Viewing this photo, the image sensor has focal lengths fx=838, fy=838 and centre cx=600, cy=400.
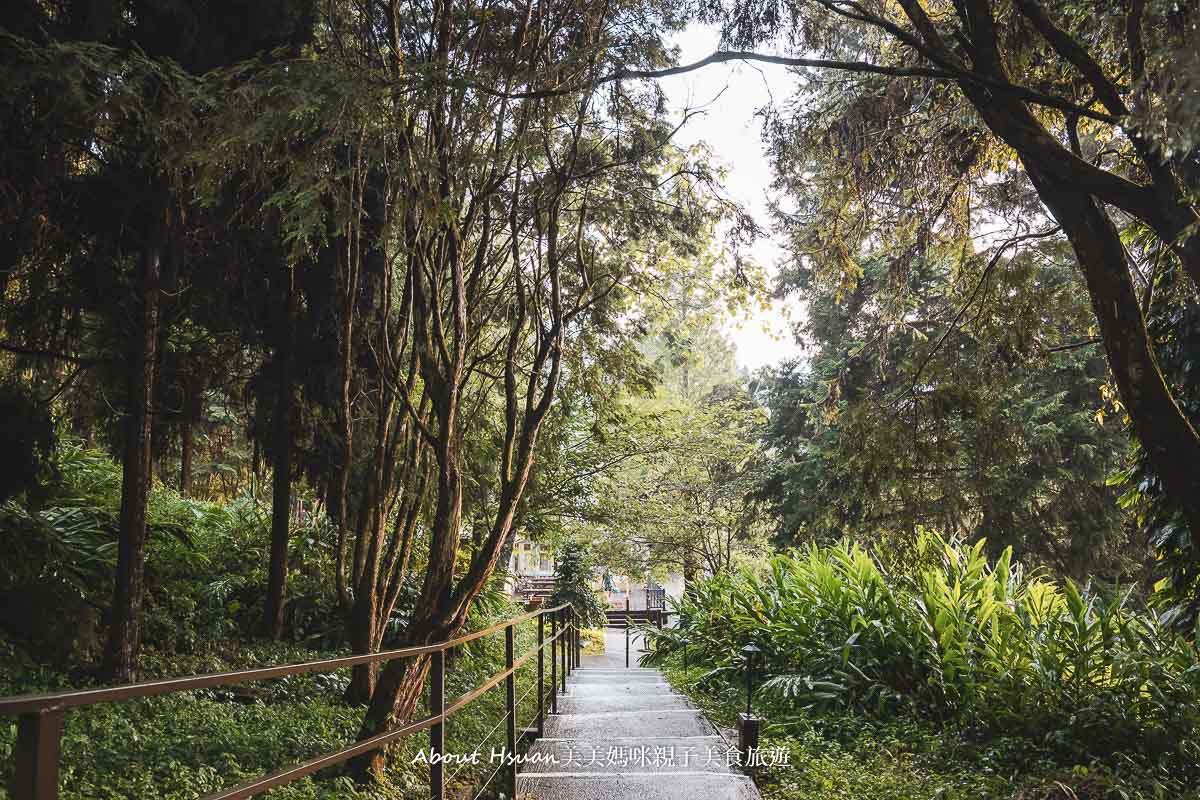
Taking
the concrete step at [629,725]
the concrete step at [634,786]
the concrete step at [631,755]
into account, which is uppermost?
the concrete step at [634,786]

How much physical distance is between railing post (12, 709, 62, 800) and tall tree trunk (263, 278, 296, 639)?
6863mm

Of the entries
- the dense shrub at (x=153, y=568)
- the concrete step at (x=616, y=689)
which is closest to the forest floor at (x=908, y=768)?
the concrete step at (x=616, y=689)

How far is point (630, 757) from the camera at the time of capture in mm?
5383

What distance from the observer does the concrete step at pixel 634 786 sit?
442 centimetres

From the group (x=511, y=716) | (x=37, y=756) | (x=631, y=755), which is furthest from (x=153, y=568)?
(x=37, y=756)

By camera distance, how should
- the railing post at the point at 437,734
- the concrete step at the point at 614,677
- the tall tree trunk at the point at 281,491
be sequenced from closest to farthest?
the railing post at the point at 437,734 < the tall tree trunk at the point at 281,491 < the concrete step at the point at 614,677

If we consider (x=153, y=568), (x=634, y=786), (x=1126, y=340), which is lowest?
(x=634, y=786)

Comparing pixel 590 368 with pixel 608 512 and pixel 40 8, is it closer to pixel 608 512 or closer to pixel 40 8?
pixel 40 8

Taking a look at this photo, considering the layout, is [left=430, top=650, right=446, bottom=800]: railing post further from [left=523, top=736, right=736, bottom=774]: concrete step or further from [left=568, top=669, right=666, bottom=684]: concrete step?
[left=568, top=669, right=666, bottom=684]: concrete step

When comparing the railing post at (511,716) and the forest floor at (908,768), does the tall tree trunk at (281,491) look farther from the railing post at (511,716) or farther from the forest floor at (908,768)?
the forest floor at (908,768)

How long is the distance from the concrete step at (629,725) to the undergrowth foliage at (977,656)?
3.34ft

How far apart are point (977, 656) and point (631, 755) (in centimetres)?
283

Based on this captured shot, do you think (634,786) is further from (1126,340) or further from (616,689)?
(616,689)

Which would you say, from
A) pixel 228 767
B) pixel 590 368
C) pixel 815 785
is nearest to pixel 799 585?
pixel 590 368
